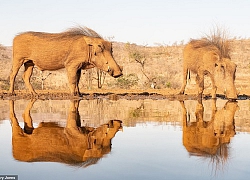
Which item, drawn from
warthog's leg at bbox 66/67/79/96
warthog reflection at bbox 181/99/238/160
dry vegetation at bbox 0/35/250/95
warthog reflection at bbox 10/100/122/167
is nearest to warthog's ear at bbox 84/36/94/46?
warthog's leg at bbox 66/67/79/96

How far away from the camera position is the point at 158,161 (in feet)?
17.8

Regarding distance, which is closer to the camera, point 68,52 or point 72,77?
point 72,77

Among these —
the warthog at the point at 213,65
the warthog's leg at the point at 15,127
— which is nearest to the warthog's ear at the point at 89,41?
the warthog at the point at 213,65

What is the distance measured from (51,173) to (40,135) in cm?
262

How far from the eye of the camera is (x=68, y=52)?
56.1 ft

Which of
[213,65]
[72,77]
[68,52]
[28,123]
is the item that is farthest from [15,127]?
[213,65]

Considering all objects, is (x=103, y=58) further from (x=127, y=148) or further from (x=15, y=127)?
(x=127, y=148)

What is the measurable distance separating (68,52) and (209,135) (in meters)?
10.6

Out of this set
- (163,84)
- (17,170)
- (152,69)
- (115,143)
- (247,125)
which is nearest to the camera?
(17,170)

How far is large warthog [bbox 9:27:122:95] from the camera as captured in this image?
16.5m

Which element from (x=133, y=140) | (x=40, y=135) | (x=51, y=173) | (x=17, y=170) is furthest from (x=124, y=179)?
(x=40, y=135)

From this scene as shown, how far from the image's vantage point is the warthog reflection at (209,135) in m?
5.95

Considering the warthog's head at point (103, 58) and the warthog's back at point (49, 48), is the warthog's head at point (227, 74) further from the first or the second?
the warthog's back at point (49, 48)

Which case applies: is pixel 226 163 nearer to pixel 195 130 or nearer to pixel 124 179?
pixel 124 179
